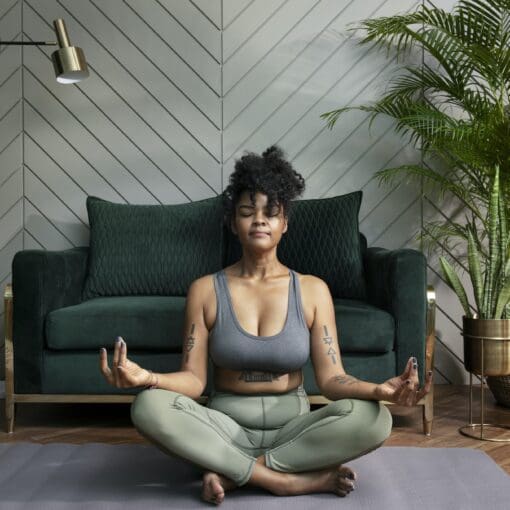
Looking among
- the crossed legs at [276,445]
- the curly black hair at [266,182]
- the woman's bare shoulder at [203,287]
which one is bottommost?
the crossed legs at [276,445]

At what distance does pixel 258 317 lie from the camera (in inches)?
86.6

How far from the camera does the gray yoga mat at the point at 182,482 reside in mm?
1976

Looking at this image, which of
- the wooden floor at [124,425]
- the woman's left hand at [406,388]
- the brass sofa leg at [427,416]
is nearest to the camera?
the woman's left hand at [406,388]

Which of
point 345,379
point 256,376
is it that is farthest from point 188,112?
point 345,379

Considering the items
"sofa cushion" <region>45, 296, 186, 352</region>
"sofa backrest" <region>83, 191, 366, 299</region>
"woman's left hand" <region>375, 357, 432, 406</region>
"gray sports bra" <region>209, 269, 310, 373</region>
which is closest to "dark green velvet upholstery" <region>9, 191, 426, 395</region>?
"sofa cushion" <region>45, 296, 186, 352</region>

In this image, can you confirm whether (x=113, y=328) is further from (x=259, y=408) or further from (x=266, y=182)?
(x=266, y=182)

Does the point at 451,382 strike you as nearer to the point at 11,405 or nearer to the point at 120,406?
the point at 120,406

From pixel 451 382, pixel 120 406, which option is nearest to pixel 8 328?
pixel 120 406

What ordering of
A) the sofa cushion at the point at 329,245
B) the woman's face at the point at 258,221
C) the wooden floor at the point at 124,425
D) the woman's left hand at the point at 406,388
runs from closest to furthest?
the woman's left hand at the point at 406,388
the woman's face at the point at 258,221
the wooden floor at the point at 124,425
the sofa cushion at the point at 329,245

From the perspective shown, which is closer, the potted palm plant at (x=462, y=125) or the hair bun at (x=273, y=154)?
the hair bun at (x=273, y=154)

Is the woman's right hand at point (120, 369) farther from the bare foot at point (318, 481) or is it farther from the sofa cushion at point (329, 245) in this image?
the sofa cushion at point (329, 245)

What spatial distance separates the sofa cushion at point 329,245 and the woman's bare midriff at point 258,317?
3.60ft

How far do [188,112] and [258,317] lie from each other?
6.50ft

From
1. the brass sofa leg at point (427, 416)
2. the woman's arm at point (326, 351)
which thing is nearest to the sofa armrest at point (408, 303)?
the brass sofa leg at point (427, 416)
